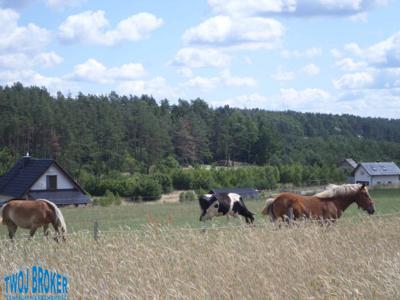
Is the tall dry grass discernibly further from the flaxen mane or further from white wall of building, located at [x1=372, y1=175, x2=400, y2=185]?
white wall of building, located at [x1=372, y1=175, x2=400, y2=185]

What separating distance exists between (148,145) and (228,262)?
82.1m

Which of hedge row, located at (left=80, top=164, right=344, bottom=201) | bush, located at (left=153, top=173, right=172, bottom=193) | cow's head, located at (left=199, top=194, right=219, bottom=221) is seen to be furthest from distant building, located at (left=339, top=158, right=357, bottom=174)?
cow's head, located at (left=199, top=194, right=219, bottom=221)

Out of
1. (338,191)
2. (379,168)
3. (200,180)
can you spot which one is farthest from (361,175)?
(338,191)

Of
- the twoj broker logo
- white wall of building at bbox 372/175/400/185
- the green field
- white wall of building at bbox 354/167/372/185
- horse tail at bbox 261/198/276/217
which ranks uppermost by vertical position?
horse tail at bbox 261/198/276/217

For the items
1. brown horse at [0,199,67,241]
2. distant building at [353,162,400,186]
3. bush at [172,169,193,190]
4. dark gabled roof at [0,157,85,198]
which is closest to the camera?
brown horse at [0,199,67,241]

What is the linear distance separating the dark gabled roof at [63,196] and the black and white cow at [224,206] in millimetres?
29664

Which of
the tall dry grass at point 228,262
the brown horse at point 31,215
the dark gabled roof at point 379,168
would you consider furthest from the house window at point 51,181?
the dark gabled roof at point 379,168

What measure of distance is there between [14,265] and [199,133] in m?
94.7

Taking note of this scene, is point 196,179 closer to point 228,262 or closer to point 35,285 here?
point 228,262

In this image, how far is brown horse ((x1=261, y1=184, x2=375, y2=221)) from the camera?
13094mm

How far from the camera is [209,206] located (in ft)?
69.2

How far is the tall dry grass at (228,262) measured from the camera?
270 inches

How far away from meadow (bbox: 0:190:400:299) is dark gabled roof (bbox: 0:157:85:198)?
132 ft

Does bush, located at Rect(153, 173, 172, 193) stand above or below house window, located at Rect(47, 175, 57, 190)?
below
